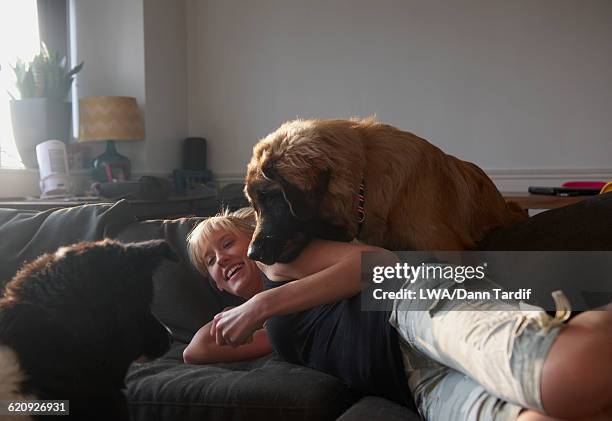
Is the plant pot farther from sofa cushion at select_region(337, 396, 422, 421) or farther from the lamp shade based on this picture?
sofa cushion at select_region(337, 396, 422, 421)

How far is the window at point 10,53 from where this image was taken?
116 inches

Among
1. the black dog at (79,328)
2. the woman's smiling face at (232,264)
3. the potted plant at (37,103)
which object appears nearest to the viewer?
the black dog at (79,328)

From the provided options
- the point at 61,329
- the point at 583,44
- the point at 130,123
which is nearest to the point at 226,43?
the point at 130,123

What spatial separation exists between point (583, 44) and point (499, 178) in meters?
0.87

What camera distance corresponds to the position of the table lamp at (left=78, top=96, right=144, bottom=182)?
316 centimetres

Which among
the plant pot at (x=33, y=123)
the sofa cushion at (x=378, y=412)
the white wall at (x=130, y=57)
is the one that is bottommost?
the sofa cushion at (x=378, y=412)

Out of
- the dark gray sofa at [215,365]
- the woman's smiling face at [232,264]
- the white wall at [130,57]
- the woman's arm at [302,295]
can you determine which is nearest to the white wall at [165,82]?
the white wall at [130,57]

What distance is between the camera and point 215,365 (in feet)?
3.43

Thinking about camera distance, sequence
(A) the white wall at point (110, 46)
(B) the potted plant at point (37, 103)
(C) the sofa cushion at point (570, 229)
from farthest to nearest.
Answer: (A) the white wall at point (110, 46)
(B) the potted plant at point (37, 103)
(C) the sofa cushion at point (570, 229)

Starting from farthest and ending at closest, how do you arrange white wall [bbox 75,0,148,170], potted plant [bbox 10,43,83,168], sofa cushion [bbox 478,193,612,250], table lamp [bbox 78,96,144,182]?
white wall [bbox 75,0,148,170] < table lamp [bbox 78,96,144,182] < potted plant [bbox 10,43,83,168] < sofa cushion [bbox 478,193,612,250]

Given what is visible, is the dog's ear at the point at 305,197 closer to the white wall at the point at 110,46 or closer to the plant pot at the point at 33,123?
the plant pot at the point at 33,123

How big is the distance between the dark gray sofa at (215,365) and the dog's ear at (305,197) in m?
0.21

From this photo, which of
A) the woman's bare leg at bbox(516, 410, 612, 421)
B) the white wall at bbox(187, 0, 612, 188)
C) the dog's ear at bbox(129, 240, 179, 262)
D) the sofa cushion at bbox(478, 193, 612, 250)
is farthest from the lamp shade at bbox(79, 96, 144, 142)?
the woman's bare leg at bbox(516, 410, 612, 421)

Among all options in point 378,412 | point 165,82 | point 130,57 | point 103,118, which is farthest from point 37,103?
point 378,412
